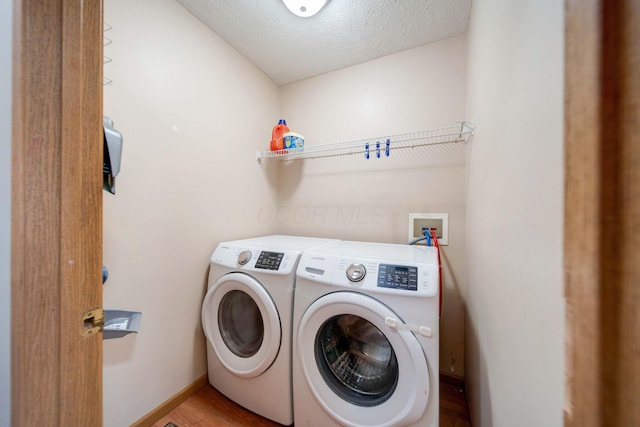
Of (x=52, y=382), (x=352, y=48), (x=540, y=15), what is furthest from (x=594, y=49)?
(x=352, y=48)

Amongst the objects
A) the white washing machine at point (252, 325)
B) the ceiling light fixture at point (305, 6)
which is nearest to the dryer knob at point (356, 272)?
the white washing machine at point (252, 325)

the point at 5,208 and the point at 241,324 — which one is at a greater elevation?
the point at 5,208

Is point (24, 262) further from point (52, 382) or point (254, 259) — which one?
point (254, 259)

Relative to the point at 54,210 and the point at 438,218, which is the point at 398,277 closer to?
the point at 438,218

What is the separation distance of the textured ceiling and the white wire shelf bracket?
62 cm

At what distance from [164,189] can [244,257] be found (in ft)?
1.83

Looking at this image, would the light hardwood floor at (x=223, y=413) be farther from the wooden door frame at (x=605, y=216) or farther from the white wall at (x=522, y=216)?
the wooden door frame at (x=605, y=216)

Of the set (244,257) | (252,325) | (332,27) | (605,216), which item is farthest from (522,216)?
(332,27)

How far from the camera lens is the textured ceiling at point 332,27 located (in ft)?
3.90

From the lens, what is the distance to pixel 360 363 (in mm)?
1074

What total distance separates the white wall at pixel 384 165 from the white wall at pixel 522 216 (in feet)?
1.84

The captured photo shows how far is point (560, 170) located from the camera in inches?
13.3

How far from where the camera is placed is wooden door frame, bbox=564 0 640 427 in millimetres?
171

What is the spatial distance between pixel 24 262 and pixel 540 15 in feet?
3.38
